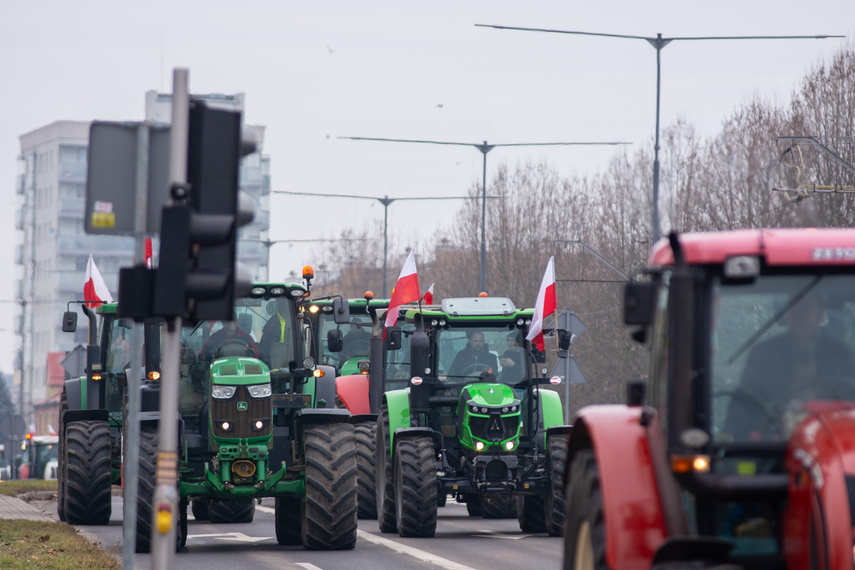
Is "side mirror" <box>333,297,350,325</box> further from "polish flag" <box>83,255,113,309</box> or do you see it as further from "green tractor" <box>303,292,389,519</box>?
"polish flag" <box>83,255,113,309</box>

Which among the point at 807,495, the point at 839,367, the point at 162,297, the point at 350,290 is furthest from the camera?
the point at 350,290

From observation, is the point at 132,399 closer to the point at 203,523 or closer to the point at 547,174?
the point at 203,523

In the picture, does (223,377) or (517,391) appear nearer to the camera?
(223,377)

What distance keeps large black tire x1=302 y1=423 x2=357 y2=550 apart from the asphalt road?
0.18 meters

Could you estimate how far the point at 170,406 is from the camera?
7125mm

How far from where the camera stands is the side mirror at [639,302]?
259 inches

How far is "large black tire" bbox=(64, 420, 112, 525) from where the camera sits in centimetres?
1750

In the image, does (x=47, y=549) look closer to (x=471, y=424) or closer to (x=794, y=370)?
(x=471, y=424)

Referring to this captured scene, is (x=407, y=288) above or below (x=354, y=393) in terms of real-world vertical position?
above

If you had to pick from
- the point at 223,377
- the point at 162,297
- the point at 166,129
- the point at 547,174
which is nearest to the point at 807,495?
the point at 162,297

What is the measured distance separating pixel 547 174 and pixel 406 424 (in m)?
38.8

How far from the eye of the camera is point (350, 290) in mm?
78875

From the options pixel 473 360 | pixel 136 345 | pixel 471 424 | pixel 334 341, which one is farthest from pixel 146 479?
pixel 136 345

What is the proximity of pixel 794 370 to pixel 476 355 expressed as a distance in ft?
38.0
